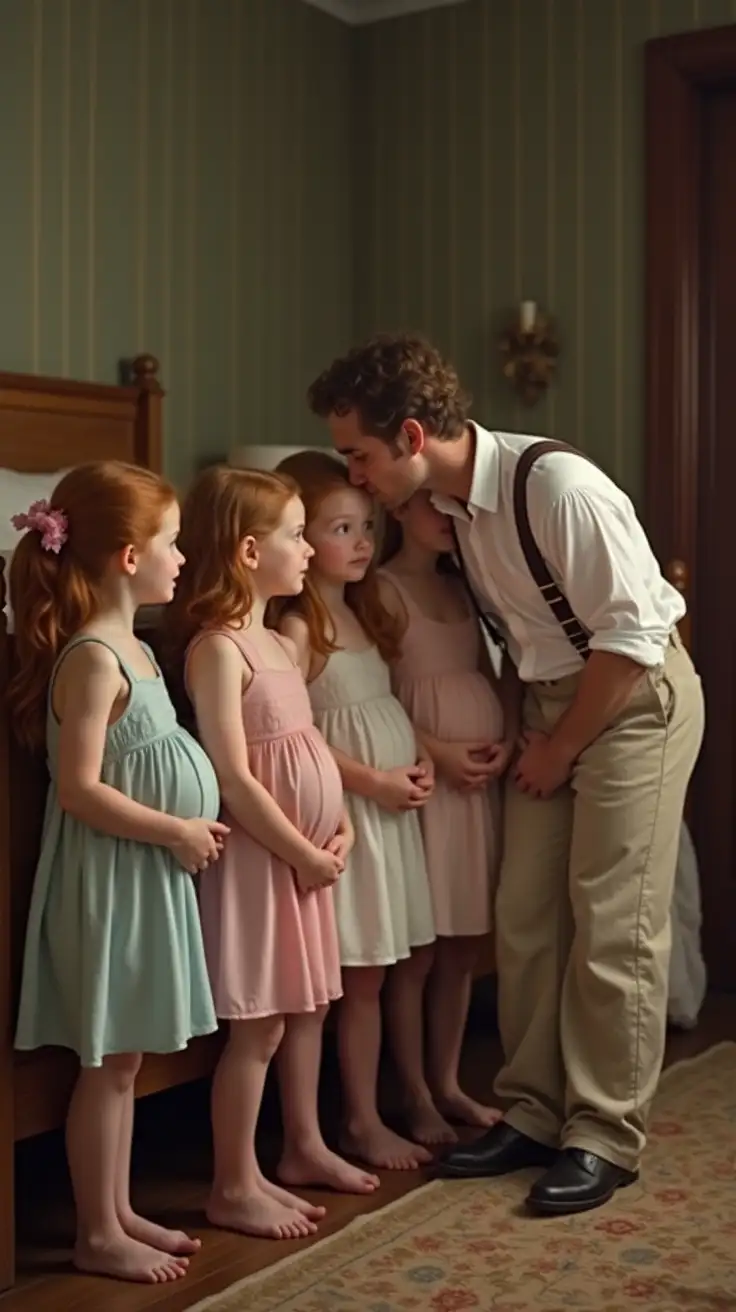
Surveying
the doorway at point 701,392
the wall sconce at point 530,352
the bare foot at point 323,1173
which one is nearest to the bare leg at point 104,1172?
the bare foot at point 323,1173

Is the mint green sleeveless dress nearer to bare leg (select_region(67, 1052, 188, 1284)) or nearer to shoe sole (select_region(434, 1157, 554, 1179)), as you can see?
bare leg (select_region(67, 1052, 188, 1284))

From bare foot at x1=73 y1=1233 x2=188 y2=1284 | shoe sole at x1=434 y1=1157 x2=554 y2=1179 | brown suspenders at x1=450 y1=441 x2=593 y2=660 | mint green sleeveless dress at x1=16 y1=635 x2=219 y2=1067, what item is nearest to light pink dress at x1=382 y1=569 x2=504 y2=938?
brown suspenders at x1=450 y1=441 x2=593 y2=660

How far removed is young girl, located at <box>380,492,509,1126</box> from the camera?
8.81 ft

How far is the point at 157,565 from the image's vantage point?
223cm

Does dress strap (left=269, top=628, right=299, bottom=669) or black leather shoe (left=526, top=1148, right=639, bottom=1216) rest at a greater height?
dress strap (left=269, top=628, right=299, bottom=669)

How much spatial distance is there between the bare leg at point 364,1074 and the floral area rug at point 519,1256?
0.41ft

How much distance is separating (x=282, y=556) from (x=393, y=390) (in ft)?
1.05

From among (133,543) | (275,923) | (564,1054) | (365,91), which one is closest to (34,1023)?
(275,923)

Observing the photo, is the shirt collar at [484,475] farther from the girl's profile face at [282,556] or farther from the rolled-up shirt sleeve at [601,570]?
the girl's profile face at [282,556]

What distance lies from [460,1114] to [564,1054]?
0.34 metres

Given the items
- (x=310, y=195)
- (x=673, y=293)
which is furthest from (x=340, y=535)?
(x=310, y=195)

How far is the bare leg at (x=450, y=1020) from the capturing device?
2809 mm

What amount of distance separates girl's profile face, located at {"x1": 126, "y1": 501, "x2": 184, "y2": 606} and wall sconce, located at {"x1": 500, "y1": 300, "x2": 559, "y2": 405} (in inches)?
77.6

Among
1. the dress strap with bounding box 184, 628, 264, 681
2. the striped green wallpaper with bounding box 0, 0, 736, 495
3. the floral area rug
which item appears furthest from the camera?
the striped green wallpaper with bounding box 0, 0, 736, 495
